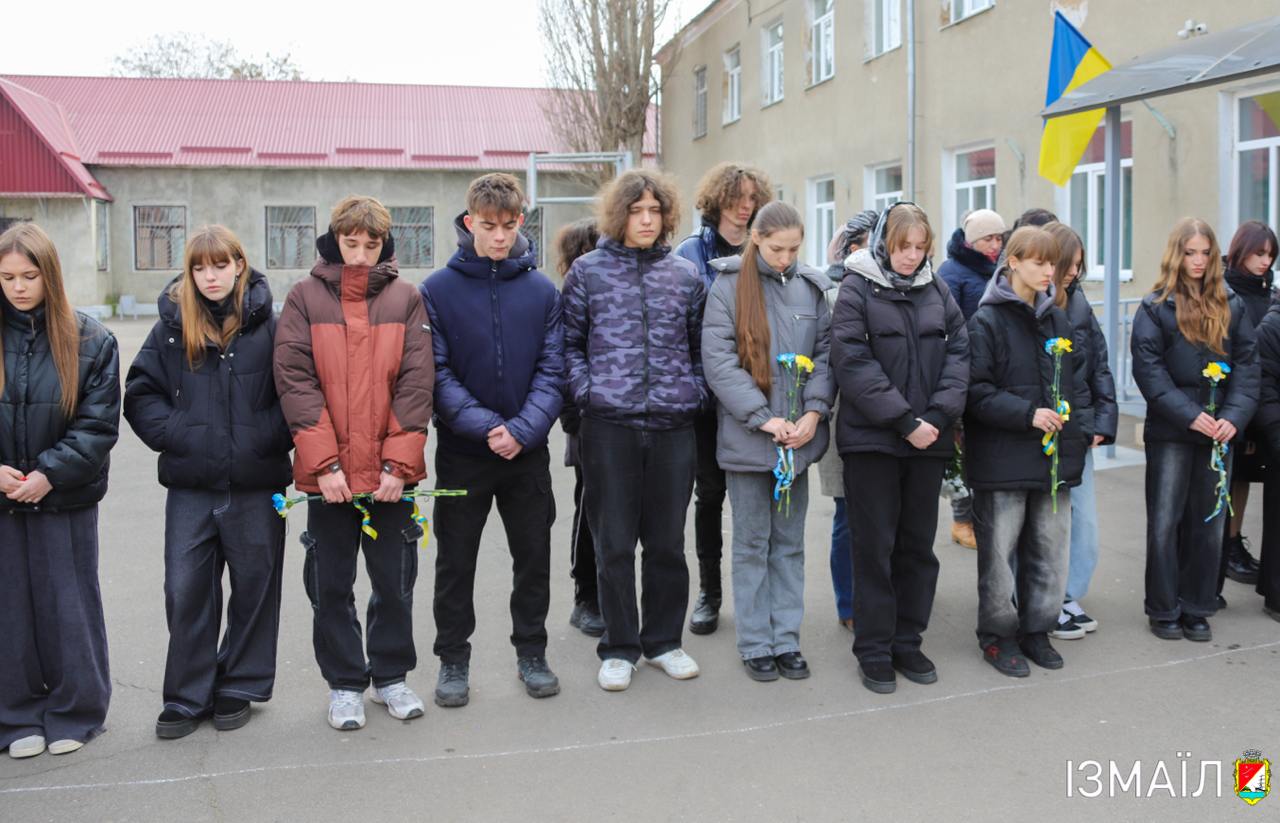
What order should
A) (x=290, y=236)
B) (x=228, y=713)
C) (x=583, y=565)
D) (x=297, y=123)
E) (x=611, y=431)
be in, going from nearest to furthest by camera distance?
1. (x=228, y=713)
2. (x=611, y=431)
3. (x=583, y=565)
4. (x=290, y=236)
5. (x=297, y=123)

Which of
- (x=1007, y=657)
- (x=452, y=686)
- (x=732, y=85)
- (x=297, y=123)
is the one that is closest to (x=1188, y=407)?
(x=1007, y=657)

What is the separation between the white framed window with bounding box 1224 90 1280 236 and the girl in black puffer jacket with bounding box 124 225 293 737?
30.6 ft

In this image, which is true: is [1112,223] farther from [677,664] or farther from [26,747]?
[26,747]

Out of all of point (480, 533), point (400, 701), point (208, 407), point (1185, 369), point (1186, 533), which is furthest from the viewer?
point (1186, 533)

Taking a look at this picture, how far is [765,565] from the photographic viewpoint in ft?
16.4

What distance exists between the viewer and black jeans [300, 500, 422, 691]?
445cm

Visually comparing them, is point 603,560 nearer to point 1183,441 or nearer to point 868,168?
point 1183,441

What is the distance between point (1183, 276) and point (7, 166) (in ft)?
113

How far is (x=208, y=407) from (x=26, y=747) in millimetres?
1344

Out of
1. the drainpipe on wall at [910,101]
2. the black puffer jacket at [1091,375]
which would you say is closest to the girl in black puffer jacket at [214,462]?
the black puffer jacket at [1091,375]

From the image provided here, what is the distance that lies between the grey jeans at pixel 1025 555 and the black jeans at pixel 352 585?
238 centimetres

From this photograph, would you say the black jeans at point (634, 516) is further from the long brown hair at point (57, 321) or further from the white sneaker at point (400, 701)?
the long brown hair at point (57, 321)

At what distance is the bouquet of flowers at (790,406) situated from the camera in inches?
191

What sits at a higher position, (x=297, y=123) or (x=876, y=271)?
(x=297, y=123)
